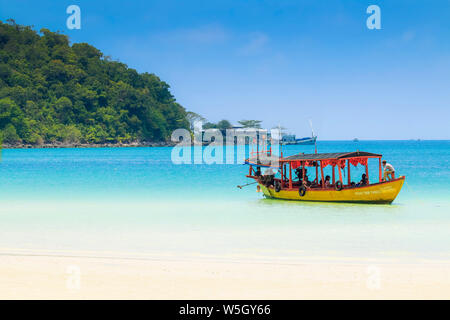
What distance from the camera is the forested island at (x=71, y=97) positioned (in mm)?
103938

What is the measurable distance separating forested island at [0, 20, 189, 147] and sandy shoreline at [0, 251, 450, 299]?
9786 centimetres

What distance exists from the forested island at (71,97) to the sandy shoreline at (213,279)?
9786cm

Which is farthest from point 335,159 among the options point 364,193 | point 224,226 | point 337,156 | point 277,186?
point 224,226

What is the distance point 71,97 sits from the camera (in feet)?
368

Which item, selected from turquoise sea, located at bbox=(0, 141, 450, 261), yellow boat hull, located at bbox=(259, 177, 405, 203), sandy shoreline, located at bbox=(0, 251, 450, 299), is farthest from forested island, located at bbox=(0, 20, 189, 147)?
sandy shoreline, located at bbox=(0, 251, 450, 299)

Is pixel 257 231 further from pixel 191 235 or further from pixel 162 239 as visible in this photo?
pixel 162 239

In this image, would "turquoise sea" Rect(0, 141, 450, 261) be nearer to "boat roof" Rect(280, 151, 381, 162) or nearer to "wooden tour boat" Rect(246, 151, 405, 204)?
"wooden tour boat" Rect(246, 151, 405, 204)

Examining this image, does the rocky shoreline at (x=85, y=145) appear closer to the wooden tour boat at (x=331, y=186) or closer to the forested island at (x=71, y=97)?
the forested island at (x=71, y=97)

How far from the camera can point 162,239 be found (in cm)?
1124

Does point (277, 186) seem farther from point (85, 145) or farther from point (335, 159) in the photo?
point (85, 145)

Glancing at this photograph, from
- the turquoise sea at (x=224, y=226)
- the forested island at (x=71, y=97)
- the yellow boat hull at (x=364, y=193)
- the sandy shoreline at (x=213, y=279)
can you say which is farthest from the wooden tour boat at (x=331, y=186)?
the forested island at (x=71, y=97)

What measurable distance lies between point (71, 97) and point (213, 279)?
111763mm

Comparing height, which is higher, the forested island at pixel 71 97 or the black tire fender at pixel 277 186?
the forested island at pixel 71 97
